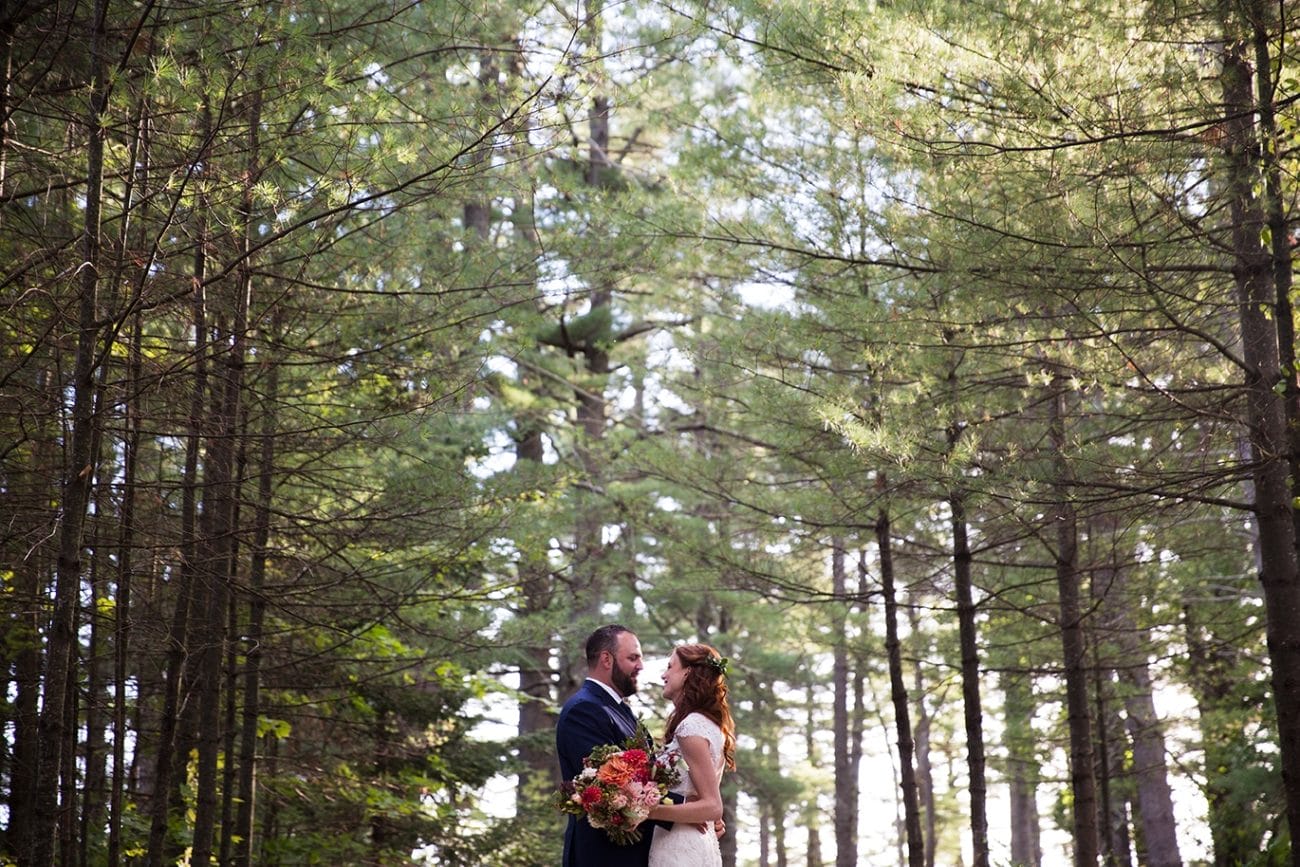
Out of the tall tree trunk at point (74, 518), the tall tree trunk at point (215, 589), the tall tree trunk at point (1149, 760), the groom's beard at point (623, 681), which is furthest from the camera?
the tall tree trunk at point (1149, 760)

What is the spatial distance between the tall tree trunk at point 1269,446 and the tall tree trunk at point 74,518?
5.45m

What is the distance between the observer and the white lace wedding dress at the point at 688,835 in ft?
17.0

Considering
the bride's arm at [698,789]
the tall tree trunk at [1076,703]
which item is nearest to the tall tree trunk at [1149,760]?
the tall tree trunk at [1076,703]

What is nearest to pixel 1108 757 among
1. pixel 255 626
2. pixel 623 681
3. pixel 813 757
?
pixel 255 626

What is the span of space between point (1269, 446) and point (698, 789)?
3895mm

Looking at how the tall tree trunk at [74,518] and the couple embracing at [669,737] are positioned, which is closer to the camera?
the tall tree trunk at [74,518]

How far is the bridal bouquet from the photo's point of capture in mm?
4941

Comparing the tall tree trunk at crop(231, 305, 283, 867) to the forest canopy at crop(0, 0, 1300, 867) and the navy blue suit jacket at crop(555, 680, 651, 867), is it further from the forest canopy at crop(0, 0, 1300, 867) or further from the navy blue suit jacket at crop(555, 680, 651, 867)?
the navy blue suit jacket at crop(555, 680, 651, 867)

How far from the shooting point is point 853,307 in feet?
29.7

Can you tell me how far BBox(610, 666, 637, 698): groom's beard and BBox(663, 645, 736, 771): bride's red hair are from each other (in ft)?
0.76

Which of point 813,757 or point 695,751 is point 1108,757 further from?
point 813,757

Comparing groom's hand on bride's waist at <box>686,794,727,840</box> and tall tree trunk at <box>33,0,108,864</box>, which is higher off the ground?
tall tree trunk at <box>33,0,108,864</box>

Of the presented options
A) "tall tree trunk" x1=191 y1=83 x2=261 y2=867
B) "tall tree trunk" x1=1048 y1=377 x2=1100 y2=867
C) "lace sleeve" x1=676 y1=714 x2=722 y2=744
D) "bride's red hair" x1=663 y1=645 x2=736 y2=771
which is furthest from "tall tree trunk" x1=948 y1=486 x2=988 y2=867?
"tall tree trunk" x1=191 y1=83 x2=261 y2=867

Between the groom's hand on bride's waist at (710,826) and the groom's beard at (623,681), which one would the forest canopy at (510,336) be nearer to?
the groom's beard at (623,681)
